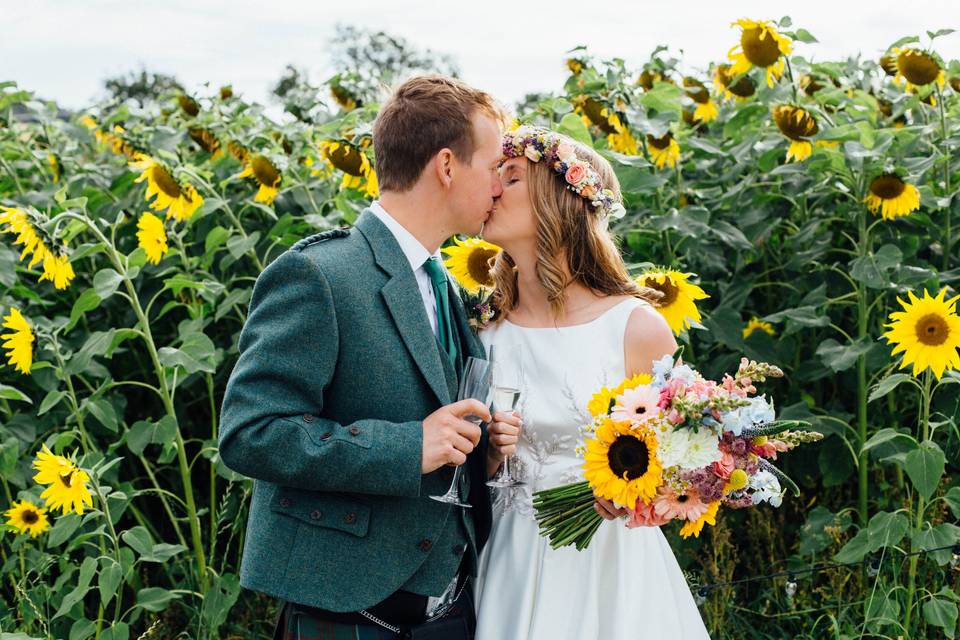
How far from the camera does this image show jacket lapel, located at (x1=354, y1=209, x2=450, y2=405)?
2.19 m

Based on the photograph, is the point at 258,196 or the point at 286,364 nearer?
the point at 286,364

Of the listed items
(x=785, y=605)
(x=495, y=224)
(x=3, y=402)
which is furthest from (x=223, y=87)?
(x=785, y=605)

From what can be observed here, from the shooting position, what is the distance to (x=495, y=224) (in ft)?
8.84

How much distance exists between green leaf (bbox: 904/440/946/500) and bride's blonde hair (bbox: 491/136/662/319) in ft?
3.37

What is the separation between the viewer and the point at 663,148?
4.09 meters

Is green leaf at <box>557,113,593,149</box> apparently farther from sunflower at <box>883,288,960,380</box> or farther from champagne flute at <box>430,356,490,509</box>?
champagne flute at <box>430,356,490,509</box>

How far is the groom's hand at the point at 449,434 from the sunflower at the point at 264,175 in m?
2.22

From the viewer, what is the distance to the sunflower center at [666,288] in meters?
3.09

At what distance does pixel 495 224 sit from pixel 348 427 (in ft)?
2.75

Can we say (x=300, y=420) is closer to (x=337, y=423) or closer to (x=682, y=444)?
(x=337, y=423)

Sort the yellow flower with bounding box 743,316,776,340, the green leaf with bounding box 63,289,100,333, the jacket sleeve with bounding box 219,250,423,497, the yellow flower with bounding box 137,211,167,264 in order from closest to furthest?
the jacket sleeve with bounding box 219,250,423,497, the green leaf with bounding box 63,289,100,333, the yellow flower with bounding box 137,211,167,264, the yellow flower with bounding box 743,316,776,340

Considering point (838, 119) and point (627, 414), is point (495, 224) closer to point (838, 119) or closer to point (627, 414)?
point (627, 414)

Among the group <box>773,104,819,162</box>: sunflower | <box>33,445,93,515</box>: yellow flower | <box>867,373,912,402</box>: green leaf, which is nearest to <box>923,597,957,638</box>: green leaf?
<box>867,373,912,402</box>: green leaf

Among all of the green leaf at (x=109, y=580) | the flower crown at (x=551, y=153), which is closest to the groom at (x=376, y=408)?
the flower crown at (x=551, y=153)
